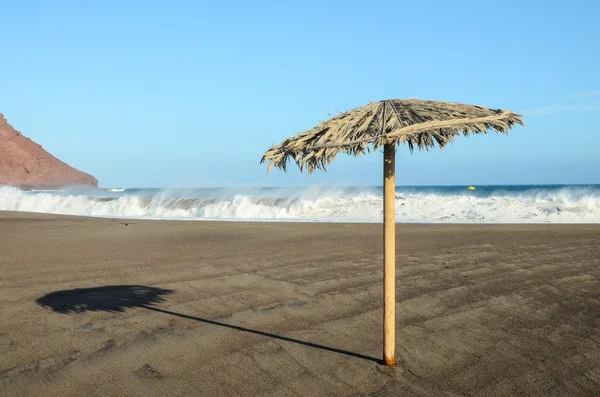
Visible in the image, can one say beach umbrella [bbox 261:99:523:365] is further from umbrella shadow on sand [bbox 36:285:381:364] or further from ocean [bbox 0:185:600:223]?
ocean [bbox 0:185:600:223]

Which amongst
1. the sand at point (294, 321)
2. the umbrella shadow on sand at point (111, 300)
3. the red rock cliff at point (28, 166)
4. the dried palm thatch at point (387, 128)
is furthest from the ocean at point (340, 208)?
the red rock cliff at point (28, 166)

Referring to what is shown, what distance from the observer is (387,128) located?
471 centimetres

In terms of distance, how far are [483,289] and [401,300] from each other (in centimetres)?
137

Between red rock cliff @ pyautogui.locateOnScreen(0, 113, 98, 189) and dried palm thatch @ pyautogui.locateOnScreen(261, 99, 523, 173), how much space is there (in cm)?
9768

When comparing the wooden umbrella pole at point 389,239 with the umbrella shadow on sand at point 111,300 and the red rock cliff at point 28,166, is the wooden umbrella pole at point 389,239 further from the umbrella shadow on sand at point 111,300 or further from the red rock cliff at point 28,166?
the red rock cliff at point 28,166

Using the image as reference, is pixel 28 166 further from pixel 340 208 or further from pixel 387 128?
pixel 387 128

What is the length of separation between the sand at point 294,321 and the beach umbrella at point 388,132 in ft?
2.67

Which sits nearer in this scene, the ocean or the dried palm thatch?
the dried palm thatch

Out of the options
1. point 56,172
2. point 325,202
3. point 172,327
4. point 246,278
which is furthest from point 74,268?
point 56,172

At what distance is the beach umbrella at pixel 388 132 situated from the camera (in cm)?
476

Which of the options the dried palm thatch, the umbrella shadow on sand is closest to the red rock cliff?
the umbrella shadow on sand

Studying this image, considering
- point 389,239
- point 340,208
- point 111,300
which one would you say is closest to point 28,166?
point 340,208

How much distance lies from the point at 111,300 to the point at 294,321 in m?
2.49

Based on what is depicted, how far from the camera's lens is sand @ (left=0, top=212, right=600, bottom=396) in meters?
4.81
